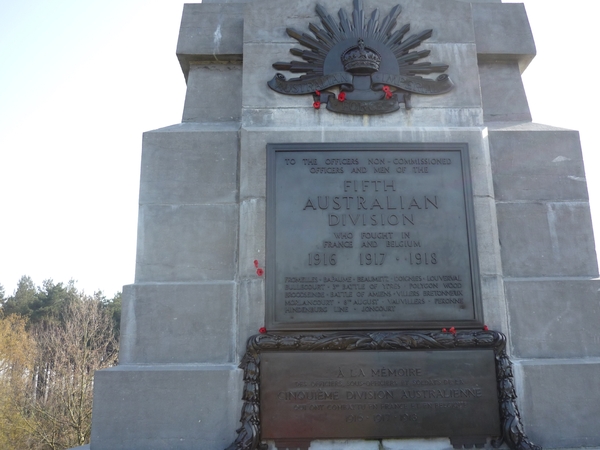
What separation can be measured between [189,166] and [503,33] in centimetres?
454

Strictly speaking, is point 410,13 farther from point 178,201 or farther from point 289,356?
point 289,356

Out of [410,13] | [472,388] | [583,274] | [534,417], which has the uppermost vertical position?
[410,13]

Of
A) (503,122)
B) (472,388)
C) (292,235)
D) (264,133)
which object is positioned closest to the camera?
(472,388)

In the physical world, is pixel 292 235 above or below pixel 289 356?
above

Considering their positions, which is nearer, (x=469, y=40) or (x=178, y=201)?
(x=178, y=201)

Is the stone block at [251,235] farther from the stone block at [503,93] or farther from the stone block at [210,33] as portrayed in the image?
the stone block at [503,93]

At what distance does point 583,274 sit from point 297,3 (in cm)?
470

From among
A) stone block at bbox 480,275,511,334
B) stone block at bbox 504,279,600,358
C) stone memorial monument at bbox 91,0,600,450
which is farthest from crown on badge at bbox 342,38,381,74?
stone block at bbox 504,279,600,358

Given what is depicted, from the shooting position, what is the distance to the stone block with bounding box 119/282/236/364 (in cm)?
519

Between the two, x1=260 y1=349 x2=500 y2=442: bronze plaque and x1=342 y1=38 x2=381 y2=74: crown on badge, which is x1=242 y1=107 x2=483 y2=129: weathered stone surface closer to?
x1=342 y1=38 x2=381 y2=74: crown on badge

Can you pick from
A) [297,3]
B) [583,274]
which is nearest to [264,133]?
[297,3]

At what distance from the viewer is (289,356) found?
4.96 meters

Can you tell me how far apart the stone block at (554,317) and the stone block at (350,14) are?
126 inches

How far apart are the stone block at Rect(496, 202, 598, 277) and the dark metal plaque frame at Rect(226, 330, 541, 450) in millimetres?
964
